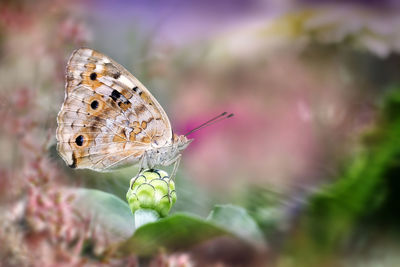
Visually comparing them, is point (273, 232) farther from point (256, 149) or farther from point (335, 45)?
point (335, 45)

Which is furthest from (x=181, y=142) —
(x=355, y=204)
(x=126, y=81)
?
(x=355, y=204)

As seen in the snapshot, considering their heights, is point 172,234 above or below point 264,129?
below

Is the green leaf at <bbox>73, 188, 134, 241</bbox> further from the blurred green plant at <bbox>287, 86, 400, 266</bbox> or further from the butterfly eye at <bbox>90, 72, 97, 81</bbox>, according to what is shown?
the blurred green plant at <bbox>287, 86, 400, 266</bbox>

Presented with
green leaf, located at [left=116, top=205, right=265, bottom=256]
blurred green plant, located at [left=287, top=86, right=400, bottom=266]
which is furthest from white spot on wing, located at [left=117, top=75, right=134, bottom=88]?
blurred green plant, located at [left=287, top=86, right=400, bottom=266]

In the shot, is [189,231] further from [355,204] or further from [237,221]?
[355,204]

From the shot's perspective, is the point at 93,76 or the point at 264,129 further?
the point at 264,129

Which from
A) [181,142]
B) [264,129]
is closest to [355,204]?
[264,129]

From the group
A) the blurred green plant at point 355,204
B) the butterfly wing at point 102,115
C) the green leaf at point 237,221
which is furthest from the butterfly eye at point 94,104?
the blurred green plant at point 355,204
